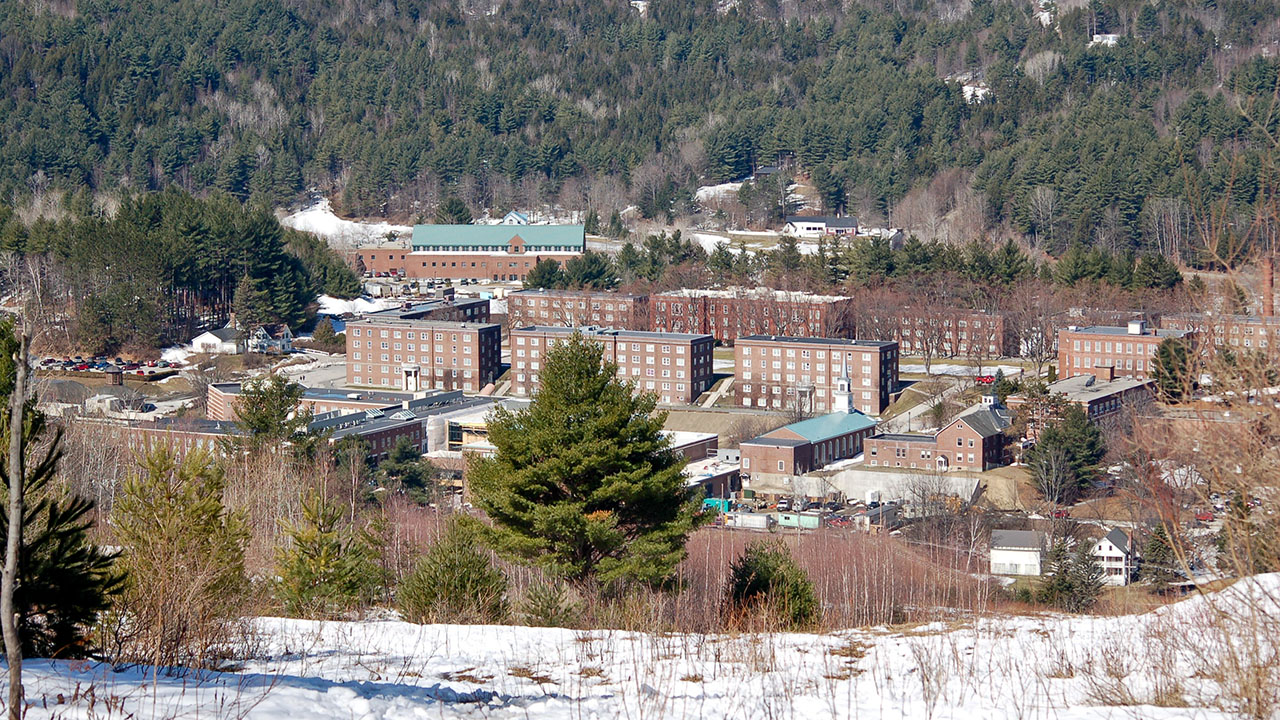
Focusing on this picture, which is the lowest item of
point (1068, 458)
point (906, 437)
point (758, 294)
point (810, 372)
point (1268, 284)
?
point (1068, 458)

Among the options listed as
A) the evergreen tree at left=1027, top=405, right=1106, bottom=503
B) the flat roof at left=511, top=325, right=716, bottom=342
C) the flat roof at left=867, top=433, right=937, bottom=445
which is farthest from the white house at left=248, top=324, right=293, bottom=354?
the evergreen tree at left=1027, top=405, right=1106, bottom=503

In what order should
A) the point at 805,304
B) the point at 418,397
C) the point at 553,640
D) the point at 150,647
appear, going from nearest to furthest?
the point at 150,647 < the point at 553,640 < the point at 418,397 < the point at 805,304

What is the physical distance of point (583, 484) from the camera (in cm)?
1045

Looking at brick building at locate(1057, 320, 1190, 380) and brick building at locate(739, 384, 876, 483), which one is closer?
brick building at locate(739, 384, 876, 483)

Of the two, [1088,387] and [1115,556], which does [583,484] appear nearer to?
[1115,556]

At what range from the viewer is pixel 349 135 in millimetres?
71250

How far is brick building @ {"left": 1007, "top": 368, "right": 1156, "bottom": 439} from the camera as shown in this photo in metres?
29.0

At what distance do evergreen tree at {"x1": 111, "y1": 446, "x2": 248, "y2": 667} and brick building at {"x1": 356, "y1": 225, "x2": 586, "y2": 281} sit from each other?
150ft

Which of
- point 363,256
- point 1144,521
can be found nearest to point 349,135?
point 363,256

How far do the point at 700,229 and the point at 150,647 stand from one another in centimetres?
5640

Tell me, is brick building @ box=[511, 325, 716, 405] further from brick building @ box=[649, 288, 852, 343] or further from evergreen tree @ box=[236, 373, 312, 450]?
evergreen tree @ box=[236, 373, 312, 450]

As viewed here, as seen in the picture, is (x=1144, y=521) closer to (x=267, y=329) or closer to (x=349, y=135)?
(x=267, y=329)

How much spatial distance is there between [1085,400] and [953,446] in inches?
159

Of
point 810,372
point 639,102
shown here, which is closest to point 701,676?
point 810,372
